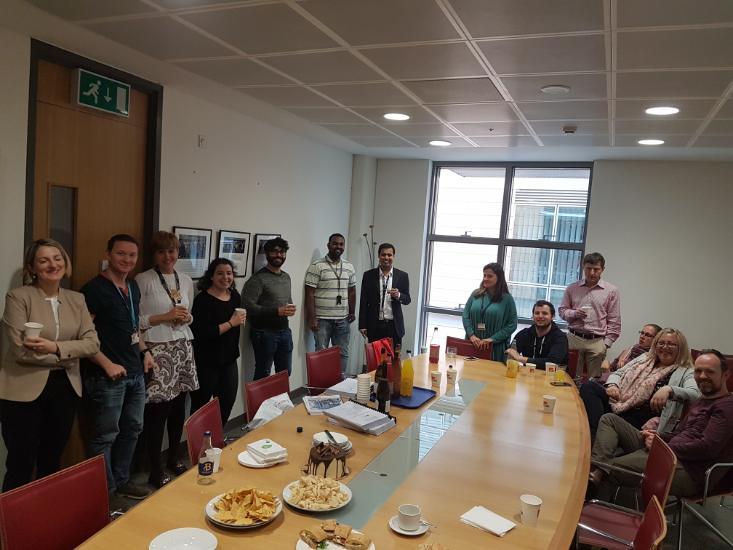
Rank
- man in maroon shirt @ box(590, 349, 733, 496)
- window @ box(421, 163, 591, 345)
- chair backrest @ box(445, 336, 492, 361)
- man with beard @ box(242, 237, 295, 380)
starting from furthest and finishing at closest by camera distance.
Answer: window @ box(421, 163, 591, 345)
chair backrest @ box(445, 336, 492, 361)
man with beard @ box(242, 237, 295, 380)
man in maroon shirt @ box(590, 349, 733, 496)

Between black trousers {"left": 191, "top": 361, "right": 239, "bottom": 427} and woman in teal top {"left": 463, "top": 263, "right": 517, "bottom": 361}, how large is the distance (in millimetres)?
2110

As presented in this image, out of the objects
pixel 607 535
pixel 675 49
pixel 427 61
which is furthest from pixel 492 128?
pixel 607 535

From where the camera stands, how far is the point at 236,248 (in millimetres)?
4410

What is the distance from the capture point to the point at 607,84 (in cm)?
289

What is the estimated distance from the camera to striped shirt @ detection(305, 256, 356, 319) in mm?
5328

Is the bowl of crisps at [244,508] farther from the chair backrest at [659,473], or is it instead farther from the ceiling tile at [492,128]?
the ceiling tile at [492,128]

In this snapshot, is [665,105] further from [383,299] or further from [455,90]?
[383,299]

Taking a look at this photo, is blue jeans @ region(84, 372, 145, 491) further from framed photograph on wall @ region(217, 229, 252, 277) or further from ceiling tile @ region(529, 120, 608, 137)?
ceiling tile @ region(529, 120, 608, 137)

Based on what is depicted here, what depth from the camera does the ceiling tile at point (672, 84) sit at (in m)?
2.66

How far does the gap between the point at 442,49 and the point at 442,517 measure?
2098 millimetres

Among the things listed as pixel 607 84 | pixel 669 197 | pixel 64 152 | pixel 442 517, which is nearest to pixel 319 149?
pixel 64 152

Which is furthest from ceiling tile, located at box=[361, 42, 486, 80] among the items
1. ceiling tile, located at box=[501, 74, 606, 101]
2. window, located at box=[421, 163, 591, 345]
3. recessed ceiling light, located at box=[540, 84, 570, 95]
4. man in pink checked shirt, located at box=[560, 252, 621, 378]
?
window, located at box=[421, 163, 591, 345]

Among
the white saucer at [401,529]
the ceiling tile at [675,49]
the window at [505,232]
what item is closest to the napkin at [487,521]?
the white saucer at [401,529]

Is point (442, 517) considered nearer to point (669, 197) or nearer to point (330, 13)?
point (330, 13)
